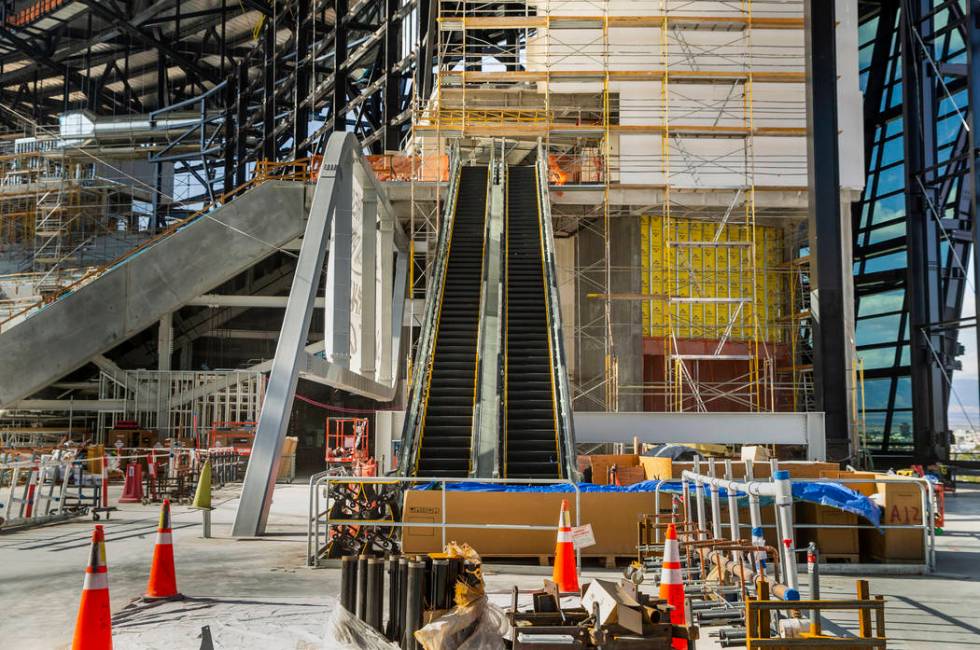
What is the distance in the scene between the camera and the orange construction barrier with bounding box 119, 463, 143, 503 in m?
19.4

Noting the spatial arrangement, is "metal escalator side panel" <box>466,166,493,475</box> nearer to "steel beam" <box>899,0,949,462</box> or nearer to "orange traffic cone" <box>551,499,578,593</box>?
"orange traffic cone" <box>551,499,578,593</box>

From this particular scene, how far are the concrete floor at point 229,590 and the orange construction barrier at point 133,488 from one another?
415 centimetres

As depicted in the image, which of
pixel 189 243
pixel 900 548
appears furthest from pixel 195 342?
pixel 900 548

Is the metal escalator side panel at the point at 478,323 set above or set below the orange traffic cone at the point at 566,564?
above

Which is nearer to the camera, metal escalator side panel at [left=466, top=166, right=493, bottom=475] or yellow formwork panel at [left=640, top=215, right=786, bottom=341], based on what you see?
metal escalator side panel at [left=466, top=166, right=493, bottom=475]

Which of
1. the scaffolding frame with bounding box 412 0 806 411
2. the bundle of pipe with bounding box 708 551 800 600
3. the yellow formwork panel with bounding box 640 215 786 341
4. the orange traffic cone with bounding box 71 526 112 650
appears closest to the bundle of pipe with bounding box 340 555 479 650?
the orange traffic cone with bounding box 71 526 112 650

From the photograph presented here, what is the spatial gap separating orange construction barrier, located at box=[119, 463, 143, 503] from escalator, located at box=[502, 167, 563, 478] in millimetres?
8250

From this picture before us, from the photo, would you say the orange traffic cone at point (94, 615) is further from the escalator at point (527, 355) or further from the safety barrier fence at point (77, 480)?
the escalator at point (527, 355)

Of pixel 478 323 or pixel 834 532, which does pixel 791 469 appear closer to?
pixel 834 532

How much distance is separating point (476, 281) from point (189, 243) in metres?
10.2

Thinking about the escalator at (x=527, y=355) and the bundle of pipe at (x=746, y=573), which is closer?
the bundle of pipe at (x=746, y=573)

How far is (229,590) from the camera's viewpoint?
31.0 ft

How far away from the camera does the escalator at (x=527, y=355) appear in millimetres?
15898

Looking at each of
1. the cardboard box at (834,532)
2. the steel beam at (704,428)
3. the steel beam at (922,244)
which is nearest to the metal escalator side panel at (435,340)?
the steel beam at (704,428)
